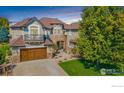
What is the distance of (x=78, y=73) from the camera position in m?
6.64

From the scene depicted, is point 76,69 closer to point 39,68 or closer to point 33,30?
point 39,68

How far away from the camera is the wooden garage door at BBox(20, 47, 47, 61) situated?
22.4ft

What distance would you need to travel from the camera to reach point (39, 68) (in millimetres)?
6730

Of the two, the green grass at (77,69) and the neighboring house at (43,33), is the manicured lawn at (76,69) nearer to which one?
the green grass at (77,69)

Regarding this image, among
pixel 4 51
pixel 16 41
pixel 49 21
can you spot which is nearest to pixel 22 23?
pixel 16 41

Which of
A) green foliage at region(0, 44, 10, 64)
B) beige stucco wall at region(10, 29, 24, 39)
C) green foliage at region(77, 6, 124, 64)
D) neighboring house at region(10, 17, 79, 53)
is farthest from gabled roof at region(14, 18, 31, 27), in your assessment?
green foliage at region(77, 6, 124, 64)

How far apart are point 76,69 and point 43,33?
3.14 feet

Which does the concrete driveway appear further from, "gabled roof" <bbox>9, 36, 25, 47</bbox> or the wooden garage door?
"gabled roof" <bbox>9, 36, 25, 47</bbox>

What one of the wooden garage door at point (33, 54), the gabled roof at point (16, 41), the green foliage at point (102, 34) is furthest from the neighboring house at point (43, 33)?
the green foliage at point (102, 34)

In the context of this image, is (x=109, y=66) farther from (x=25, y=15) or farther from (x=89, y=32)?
(x=25, y=15)

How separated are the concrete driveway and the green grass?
107 millimetres
